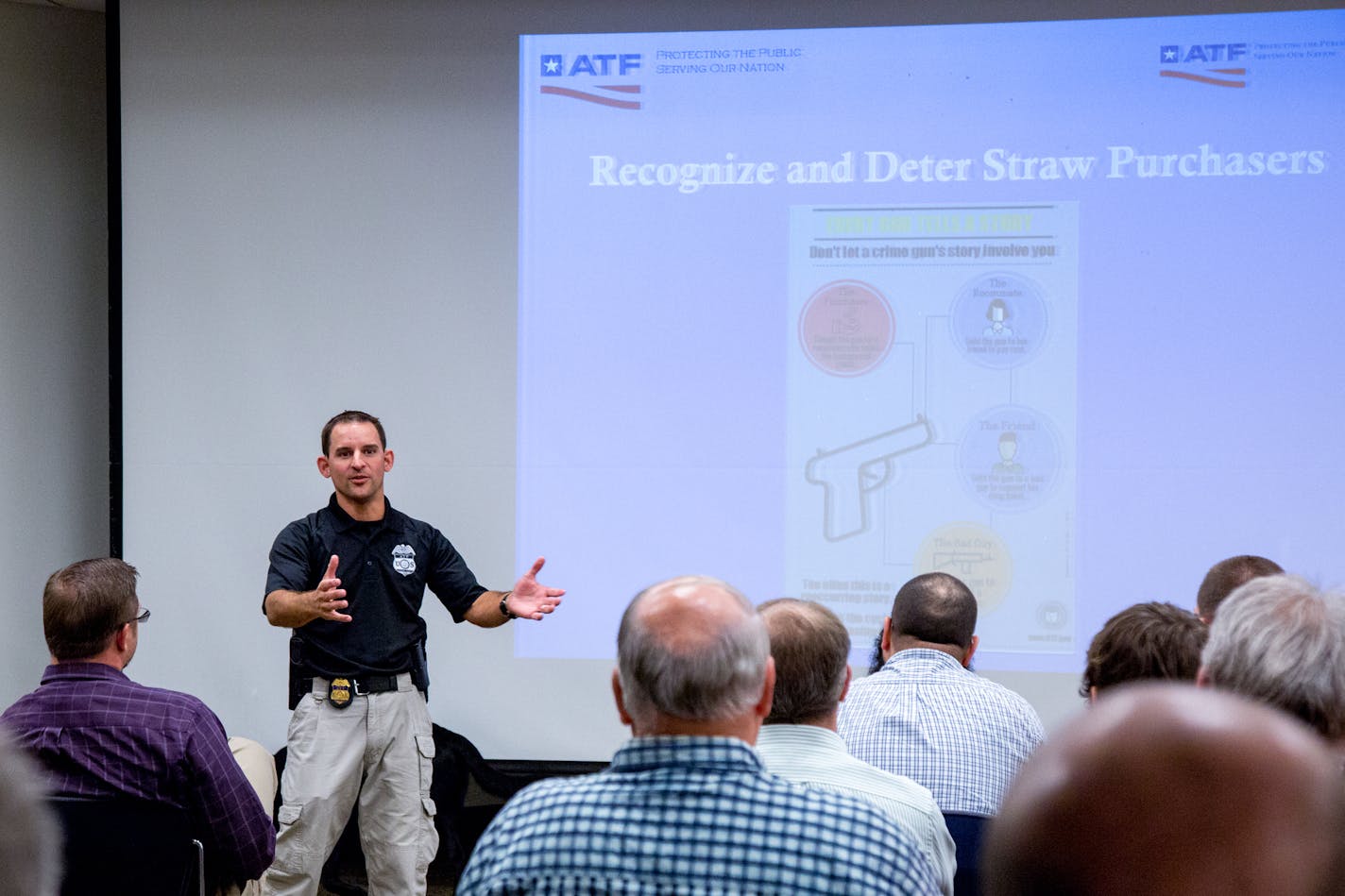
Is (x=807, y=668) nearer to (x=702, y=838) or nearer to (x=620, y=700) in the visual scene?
(x=620, y=700)

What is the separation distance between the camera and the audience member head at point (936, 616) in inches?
97.5

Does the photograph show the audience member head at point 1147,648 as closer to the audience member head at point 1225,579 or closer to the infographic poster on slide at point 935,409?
the audience member head at point 1225,579

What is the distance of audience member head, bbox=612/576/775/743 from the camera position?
1.37m

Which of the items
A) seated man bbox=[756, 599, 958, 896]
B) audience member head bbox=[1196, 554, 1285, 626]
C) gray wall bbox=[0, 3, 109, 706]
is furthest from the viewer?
gray wall bbox=[0, 3, 109, 706]

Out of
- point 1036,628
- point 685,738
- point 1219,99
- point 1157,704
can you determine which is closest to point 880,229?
point 1219,99

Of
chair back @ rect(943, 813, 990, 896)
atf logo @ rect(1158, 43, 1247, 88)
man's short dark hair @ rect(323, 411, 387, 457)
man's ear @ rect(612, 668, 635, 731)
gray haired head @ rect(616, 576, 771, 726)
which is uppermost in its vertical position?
atf logo @ rect(1158, 43, 1247, 88)

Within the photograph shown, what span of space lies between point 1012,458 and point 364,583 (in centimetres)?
213

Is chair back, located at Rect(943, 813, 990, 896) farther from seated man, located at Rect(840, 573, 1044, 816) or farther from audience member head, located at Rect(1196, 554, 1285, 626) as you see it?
audience member head, located at Rect(1196, 554, 1285, 626)

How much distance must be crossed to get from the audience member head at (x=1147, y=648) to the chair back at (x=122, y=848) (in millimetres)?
1611

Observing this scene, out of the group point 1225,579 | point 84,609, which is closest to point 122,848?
point 84,609

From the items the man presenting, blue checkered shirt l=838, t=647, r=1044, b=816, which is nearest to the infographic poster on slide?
the man presenting

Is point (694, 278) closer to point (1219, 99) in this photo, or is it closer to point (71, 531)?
point (1219, 99)

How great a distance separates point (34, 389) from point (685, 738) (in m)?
4.33

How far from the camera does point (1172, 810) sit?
55cm
